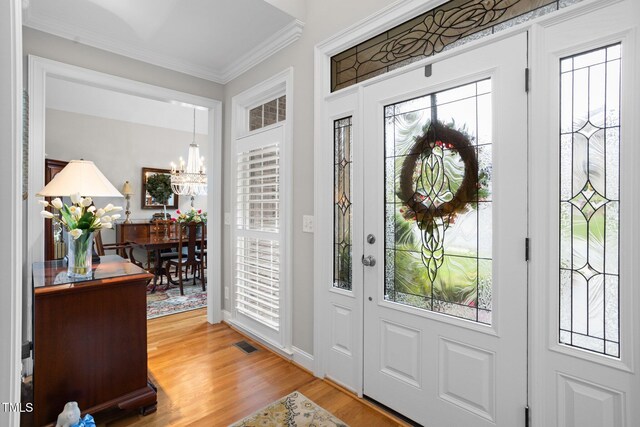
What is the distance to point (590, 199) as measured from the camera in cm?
132

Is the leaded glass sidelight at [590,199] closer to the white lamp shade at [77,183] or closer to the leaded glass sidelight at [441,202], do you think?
the leaded glass sidelight at [441,202]

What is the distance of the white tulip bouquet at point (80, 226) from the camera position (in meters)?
1.99

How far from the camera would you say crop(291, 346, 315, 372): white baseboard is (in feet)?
8.22

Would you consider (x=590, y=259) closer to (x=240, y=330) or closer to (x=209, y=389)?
(x=209, y=389)

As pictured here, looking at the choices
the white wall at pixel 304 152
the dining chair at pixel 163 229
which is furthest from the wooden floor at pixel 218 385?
the dining chair at pixel 163 229

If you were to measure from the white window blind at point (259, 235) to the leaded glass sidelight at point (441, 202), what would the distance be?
3.85ft

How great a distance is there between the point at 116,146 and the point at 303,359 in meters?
5.30

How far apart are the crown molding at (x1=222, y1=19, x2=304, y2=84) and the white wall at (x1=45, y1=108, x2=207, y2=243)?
3477 mm

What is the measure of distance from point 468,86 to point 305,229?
4.78 feet

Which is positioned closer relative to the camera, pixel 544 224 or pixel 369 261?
pixel 544 224

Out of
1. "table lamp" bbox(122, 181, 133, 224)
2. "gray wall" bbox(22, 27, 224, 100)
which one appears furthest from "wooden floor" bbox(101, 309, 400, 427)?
"table lamp" bbox(122, 181, 133, 224)

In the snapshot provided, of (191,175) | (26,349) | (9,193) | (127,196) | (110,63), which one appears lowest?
(26,349)

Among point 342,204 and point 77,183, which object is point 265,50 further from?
point 77,183

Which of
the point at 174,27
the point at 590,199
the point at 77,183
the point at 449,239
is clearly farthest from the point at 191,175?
the point at 590,199
